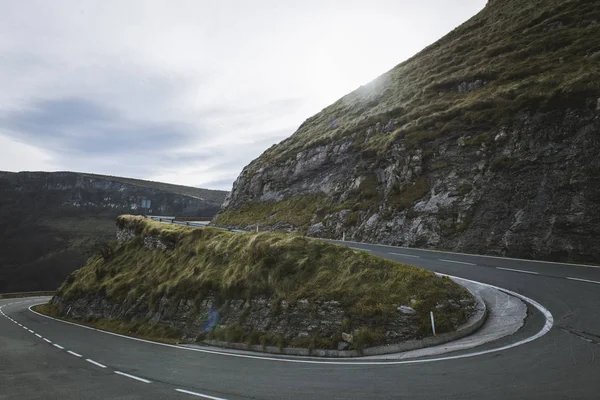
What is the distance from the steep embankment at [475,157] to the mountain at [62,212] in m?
86.8

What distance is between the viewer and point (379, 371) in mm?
7512

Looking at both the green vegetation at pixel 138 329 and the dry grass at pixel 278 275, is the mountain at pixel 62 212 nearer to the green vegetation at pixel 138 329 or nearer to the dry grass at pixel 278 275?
the green vegetation at pixel 138 329

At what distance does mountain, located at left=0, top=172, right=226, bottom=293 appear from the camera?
97438 millimetres

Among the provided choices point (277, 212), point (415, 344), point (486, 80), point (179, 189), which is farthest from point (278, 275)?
point (179, 189)

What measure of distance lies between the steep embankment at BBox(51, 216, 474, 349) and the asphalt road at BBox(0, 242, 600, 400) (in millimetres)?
1787

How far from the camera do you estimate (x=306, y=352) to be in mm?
10938

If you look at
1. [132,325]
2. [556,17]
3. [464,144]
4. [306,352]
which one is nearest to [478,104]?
[464,144]

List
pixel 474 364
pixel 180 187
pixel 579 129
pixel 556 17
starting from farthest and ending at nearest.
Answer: pixel 180 187, pixel 556 17, pixel 579 129, pixel 474 364

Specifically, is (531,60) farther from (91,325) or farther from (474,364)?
(91,325)

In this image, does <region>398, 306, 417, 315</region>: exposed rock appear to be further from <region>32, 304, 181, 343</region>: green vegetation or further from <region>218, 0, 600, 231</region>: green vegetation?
<region>218, 0, 600, 231</region>: green vegetation

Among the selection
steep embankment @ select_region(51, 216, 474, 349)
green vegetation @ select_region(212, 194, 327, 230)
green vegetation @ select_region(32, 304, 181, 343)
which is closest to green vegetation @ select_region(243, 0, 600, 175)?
green vegetation @ select_region(212, 194, 327, 230)

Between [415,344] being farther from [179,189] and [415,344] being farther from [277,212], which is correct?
[179,189]

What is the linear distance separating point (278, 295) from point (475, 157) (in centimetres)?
1837

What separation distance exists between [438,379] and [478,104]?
85.7ft
